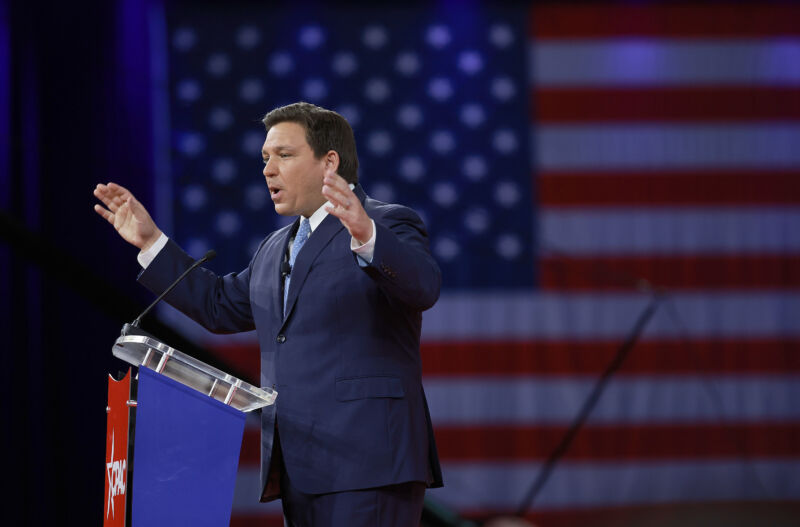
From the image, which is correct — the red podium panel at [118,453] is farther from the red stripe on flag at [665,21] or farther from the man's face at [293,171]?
the red stripe on flag at [665,21]

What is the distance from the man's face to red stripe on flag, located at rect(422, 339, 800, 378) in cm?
318

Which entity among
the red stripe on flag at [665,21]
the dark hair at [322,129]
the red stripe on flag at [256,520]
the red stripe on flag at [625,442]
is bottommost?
the red stripe on flag at [256,520]

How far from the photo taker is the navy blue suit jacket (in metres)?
1.54

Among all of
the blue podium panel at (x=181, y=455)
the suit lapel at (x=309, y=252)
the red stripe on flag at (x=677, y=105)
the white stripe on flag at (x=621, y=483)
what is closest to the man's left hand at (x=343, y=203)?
the suit lapel at (x=309, y=252)

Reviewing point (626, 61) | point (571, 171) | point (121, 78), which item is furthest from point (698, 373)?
point (121, 78)

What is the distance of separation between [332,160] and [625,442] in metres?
3.59

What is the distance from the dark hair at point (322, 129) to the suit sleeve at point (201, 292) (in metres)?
0.33

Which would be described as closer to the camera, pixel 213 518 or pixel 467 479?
pixel 213 518

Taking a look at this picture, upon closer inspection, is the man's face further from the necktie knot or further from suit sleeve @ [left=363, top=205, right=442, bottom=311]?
suit sleeve @ [left=363, top=205, right=442, bottom=311]

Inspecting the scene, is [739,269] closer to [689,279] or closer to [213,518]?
[689,279]

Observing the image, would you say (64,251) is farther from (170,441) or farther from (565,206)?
(565,206)

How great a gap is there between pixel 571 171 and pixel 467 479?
71.6 inches

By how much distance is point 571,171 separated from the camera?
5.06m

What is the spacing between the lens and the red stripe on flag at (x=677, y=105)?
A: 5.07 meters
